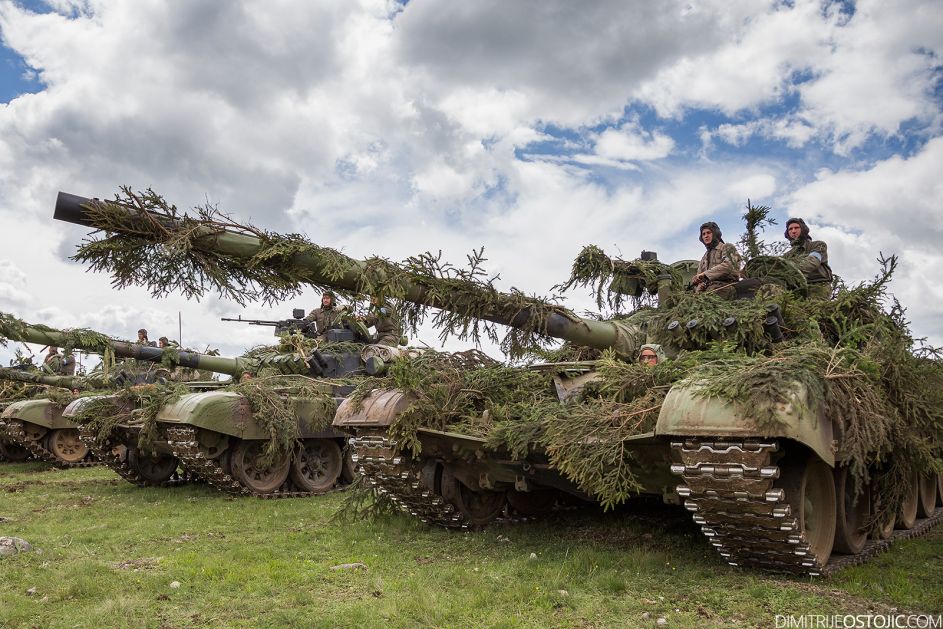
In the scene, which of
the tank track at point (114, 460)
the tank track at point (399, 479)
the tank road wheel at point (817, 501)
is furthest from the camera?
the tank track at point (114, 460)

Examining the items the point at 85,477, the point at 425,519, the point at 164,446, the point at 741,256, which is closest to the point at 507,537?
the point at 425,519

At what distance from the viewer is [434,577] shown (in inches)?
252

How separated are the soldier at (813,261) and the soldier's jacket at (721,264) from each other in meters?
0.54

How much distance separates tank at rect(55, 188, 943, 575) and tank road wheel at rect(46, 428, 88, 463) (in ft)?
37.8

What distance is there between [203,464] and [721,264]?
7.17m

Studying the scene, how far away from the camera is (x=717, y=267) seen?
27.7 feet

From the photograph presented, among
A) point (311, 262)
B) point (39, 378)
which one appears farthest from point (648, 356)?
point (39, 378)

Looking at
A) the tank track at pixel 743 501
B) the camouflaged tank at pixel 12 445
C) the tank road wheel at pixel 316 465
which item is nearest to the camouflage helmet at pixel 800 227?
the tank track at pixel 743 501

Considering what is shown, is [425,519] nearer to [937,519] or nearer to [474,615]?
[474,615]

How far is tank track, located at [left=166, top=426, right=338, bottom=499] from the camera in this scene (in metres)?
11.2

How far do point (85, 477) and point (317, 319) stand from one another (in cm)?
535

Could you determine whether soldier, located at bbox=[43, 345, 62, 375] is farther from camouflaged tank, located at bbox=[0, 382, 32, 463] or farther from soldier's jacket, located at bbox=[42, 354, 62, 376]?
camouflaged tank, located at bbox=[0, 382, 32, 463]

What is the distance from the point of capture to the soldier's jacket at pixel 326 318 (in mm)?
14600

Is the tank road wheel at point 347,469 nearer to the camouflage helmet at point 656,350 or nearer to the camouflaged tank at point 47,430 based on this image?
the camouflaged tank at point 47,430
